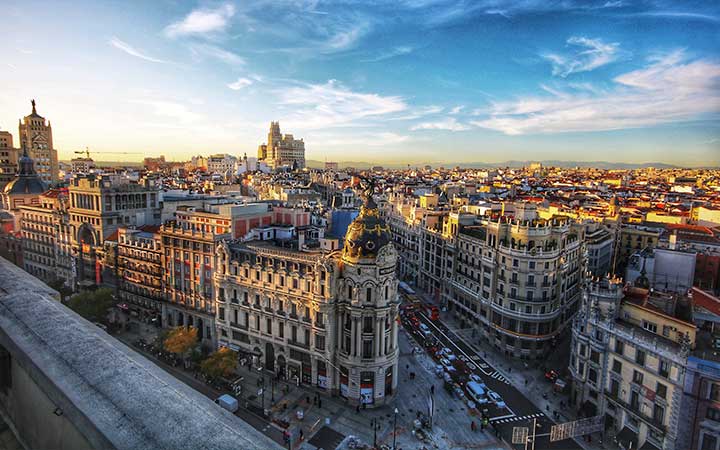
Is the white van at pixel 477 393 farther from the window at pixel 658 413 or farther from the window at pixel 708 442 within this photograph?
the window at pixel 708 442

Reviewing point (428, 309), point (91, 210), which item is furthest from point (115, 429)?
point (91, 210)

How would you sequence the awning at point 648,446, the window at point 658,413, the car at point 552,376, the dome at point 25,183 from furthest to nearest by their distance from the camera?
1. the dome at point 25,183
2. the car at point 552,376
3. the awning at point 648,446
4. the window at point 658,413

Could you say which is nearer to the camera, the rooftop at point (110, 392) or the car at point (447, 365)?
the rooftop at point (110, 392)

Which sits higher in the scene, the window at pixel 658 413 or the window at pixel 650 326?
the window at pixel 650 326

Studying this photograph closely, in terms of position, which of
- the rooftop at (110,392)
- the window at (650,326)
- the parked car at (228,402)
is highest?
the rooftop at (110,392)

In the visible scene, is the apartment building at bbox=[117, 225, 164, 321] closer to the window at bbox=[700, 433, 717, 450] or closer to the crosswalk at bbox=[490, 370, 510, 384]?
the crosswalk at bbox=[490, 370, 510, 384]

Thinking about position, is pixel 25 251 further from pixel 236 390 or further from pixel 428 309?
pixel 428 309

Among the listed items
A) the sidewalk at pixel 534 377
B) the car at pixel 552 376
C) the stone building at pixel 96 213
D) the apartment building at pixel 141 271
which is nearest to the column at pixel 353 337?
the sidewalk at pixel 534 377
